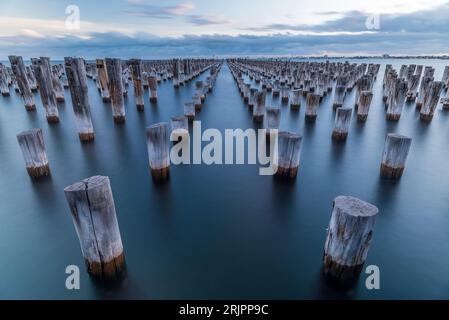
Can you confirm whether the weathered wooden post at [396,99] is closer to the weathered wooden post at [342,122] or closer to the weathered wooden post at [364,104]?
the weathered wooden post at [364,104]

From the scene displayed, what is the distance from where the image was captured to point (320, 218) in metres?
5.05

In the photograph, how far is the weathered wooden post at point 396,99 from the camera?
10.4 m

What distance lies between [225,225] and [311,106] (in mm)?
9429

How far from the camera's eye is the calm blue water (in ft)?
11.6

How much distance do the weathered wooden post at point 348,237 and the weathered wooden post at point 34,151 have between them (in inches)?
245

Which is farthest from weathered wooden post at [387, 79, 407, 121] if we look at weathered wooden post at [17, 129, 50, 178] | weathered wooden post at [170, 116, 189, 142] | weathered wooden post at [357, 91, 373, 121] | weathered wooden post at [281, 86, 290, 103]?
weathered wooden post at [17, 129, 50, 178]

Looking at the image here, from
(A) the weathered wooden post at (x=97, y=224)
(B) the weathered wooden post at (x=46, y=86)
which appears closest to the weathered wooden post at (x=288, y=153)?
(A) the weathered wooden post at (x=97, y=224)

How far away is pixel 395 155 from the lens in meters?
6.13

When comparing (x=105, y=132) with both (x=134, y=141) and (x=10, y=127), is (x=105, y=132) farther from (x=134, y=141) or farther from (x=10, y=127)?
(x=10, y=127)

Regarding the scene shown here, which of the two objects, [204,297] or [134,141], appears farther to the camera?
[134,141]

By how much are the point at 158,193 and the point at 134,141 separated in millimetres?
4492

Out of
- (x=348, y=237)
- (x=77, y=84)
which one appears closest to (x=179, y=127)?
(x=77, y=84)

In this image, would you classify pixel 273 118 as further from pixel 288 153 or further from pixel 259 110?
pixel 259 110

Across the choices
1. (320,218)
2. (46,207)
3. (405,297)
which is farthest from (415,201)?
(46,207)
